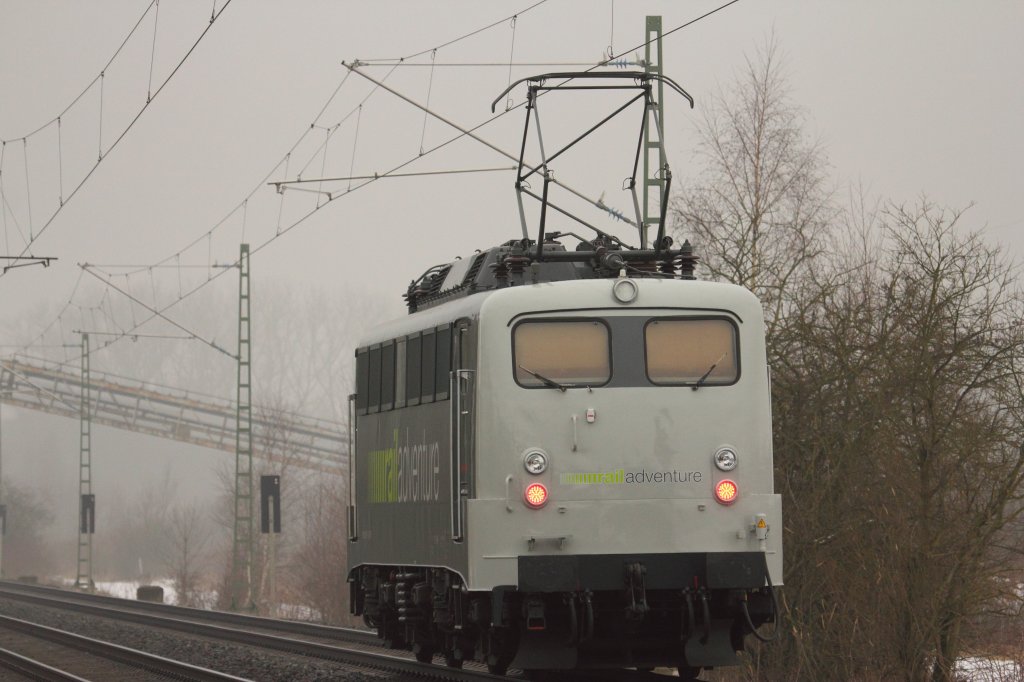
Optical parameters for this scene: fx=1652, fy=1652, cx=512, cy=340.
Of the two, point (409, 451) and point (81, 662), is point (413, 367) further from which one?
point (81, 662)

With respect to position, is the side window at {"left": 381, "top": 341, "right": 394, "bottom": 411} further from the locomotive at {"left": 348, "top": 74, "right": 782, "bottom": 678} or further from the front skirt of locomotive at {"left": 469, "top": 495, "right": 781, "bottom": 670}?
the front skirt of locomotive at {"left": 469, "top": 495, "right": 781, "bottom": 670}

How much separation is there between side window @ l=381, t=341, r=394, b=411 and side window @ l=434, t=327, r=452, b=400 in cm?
182

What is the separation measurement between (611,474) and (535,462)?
23.7 inches

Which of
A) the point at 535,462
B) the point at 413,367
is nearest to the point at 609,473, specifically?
the point at 535,462

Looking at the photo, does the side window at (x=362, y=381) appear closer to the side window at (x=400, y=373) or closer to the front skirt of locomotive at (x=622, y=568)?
the side window at (x=400, y=373)

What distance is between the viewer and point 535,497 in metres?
12.7

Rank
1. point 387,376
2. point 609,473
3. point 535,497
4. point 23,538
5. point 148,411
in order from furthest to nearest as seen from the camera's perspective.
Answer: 1. point 23,538
2. point 148,411
3. point 387,376
4. point 609,473
5. point 535,497

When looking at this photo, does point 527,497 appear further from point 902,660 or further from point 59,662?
point 59,662

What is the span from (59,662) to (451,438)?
431 inches

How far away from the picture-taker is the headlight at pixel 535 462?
1273 cm

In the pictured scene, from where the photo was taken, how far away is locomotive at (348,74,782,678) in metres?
12.7

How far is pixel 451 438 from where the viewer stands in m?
13.5

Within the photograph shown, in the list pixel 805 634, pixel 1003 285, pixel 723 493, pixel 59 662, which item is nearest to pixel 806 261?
pixel 1003 285

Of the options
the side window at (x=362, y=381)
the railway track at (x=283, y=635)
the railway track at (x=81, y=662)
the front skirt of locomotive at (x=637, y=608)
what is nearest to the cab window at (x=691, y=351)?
the front skirt of locomotive at (x=637, y=608)
